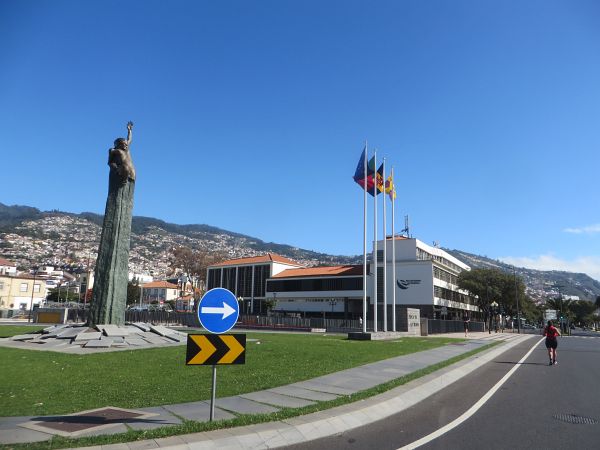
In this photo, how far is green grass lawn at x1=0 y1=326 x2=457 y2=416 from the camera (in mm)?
7863

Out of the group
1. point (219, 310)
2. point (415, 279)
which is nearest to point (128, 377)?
point (219, 310)

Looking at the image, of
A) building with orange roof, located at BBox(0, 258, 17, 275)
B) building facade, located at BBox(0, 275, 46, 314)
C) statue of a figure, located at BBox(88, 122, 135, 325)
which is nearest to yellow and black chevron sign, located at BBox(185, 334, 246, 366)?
statue of a figure, located at BBox(88, 122, 135, 325)

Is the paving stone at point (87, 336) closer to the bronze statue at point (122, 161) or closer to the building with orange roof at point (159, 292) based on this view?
the bronze statue at point (122, 161)

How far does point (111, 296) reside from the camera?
64.5 ft

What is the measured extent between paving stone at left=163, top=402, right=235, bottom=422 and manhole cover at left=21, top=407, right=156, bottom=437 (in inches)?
19.3

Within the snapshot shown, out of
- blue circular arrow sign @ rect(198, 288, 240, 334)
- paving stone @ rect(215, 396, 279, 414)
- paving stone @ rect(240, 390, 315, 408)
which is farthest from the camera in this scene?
paving stone @ rect(240, 390, 315, 408)

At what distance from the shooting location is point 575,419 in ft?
25.4

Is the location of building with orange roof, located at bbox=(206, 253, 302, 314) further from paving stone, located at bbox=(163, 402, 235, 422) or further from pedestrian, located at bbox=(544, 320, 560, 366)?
paving stone, located at bbox=(163, 402, 235, 422)

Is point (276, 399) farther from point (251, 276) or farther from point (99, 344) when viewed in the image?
point (251, 276)

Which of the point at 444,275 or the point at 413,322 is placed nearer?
the point at 413,322

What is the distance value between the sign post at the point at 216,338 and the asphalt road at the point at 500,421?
5.58 feet

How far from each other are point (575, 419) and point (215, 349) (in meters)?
6.44

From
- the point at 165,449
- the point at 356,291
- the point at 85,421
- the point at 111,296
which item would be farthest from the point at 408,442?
the point at 356,291

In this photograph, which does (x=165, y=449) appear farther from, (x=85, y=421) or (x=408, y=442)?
(x=408, y=442)
